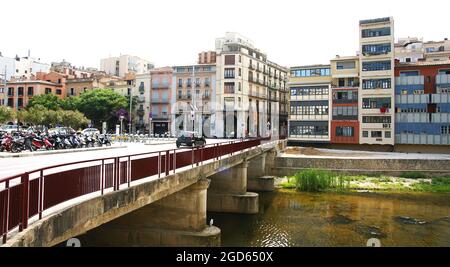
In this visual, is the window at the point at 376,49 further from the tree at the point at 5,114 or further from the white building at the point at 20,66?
the white building at the point at 20,66

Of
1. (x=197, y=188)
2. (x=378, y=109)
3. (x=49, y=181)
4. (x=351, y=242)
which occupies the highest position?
(x=378, y=109)

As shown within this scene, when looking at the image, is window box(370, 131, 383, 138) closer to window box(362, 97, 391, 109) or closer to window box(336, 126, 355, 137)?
window box(336, 126, 355, 137)

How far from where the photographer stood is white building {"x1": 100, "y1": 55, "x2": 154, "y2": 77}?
103125mm

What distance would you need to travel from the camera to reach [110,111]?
7619 cm

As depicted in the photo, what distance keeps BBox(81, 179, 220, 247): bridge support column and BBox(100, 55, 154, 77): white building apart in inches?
3514

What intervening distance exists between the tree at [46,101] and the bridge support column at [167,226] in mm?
66568

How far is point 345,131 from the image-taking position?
58.2 metres

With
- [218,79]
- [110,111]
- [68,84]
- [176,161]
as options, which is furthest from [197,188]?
[68,84]

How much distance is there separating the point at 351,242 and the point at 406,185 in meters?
22.9

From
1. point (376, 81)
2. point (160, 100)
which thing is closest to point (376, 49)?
point (376, 81)

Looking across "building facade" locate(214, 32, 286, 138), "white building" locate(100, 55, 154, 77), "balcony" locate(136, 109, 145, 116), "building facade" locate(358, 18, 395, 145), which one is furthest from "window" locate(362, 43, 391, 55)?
"white building" locate(100, 55, 154, 77)

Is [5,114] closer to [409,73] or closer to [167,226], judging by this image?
[167,226]

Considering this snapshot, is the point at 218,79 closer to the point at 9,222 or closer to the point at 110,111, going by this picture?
the point at 110,111

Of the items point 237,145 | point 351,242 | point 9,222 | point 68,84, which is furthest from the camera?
point 68,84
